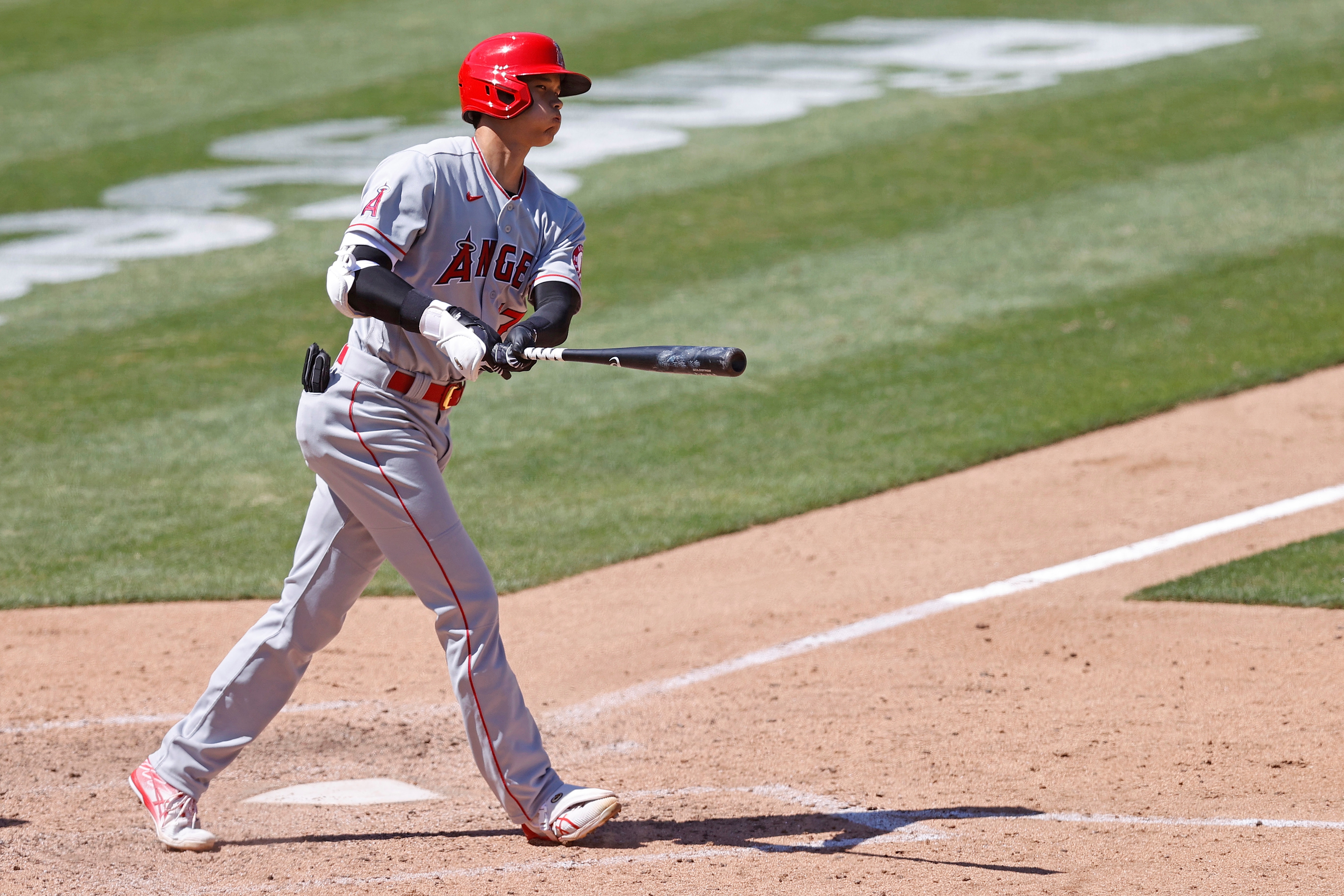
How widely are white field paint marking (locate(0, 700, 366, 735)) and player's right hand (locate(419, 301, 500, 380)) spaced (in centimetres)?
175

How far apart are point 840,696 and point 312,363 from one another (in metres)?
2.12

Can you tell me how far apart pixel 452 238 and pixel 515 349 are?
15.4 inches

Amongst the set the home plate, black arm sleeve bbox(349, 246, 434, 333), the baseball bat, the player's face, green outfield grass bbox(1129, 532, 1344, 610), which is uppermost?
the player's face

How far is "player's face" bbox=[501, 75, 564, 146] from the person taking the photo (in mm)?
4023

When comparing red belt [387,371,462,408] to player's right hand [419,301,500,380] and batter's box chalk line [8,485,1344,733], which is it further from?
batter's box chalk line [8,485,1344,733]

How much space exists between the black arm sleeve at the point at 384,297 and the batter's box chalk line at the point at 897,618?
1789 millimetres

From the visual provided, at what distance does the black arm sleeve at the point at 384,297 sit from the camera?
12.5 ft

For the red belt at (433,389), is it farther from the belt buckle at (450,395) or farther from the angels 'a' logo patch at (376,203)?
the angels 'a' logo patch at (376,203)

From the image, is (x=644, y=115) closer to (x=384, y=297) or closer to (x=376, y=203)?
(x=376, y=203)

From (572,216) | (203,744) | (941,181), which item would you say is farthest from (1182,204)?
(203,744)

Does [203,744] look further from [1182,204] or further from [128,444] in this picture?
[1182,204]

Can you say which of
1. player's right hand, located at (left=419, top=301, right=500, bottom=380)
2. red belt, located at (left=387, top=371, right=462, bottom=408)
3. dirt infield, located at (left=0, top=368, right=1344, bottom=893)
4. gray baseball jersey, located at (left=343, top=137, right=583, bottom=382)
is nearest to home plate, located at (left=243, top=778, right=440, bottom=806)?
dirt infield, located at (left=0, top=368, right=1344, bottom=893)

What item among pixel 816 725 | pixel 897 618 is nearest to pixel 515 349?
pixel 816 725

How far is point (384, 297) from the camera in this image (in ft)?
12.5
